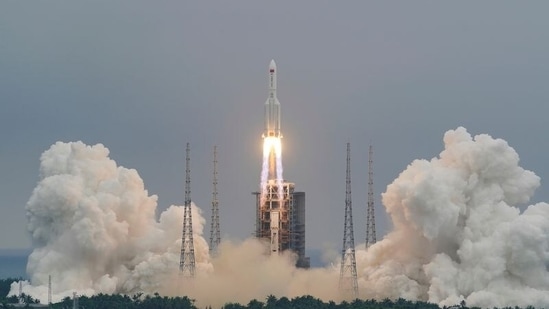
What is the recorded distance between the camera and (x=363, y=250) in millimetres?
102125

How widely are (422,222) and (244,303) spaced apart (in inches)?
461

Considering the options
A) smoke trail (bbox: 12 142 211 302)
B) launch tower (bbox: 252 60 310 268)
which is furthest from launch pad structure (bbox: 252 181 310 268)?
smoke trail (bbox: 12 142 211 302)

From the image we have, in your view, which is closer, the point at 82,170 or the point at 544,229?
the point at 544,229

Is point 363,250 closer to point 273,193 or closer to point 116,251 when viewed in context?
point 273,193

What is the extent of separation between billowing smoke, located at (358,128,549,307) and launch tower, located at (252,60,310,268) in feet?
17.3

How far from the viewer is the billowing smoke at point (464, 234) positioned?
305 ft

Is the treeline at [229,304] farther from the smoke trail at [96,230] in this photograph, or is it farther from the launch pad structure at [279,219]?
the launch pad structure at [279,219]

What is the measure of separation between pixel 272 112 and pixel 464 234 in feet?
45.9

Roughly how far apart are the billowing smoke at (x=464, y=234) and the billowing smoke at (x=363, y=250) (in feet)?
0.26

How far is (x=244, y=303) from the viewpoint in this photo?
97.0 metres

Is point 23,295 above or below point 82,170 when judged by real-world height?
below

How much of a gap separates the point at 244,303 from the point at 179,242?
560 centimetres

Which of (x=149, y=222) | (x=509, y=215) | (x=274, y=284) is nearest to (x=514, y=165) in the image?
(x=509, y=215)

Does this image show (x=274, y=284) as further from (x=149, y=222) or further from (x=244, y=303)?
(x=149, y=222)
